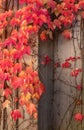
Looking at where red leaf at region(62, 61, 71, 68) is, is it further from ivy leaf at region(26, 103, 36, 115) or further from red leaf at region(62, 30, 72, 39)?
ivy leaf at region(26, 103, 36, 115)

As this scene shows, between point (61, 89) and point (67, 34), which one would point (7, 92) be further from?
point (67, 34)

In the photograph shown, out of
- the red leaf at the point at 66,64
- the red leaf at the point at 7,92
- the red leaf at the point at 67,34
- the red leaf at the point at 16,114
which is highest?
the red leaf at the point at 67,34

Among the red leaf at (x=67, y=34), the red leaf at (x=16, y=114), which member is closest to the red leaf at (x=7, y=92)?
the red leaf at (x=16, y=114)

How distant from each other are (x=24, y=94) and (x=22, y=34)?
2.80 ft

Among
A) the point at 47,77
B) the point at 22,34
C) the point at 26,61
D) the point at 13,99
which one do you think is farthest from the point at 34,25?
the point at 13,99

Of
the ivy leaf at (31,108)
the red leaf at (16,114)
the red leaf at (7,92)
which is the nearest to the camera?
the ivy leaf at (31,108)

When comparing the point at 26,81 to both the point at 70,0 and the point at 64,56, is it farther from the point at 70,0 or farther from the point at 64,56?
the point at 70,0

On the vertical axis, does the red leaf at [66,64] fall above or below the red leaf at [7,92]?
above

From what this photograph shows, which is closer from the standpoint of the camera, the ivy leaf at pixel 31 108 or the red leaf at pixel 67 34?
the ivy leaf at pixel 31 108

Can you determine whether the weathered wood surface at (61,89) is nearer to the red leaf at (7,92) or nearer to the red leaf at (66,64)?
the red leaf at (66,64)

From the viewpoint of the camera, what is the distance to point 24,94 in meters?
4.11

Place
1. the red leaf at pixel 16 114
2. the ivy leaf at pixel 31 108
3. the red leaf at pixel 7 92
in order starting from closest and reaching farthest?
the ivy leaf at pixel 31 108, the red leaf at pixel 16 114, the red leaf at pixel 7 92

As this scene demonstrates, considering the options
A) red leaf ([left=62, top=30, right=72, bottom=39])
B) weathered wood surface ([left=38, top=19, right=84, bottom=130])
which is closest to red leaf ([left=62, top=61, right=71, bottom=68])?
weathered wood surface ([left=38, top=19, right=84, bottom=130])

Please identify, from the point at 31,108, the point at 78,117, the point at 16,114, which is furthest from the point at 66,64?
the point at 16,114
